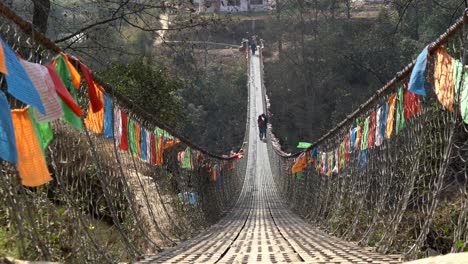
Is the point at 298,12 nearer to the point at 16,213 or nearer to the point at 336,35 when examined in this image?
the point at 336,35

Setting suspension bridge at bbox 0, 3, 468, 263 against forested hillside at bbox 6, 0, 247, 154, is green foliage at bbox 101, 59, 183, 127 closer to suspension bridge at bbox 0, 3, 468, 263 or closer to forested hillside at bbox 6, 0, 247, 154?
forested hillside at bbox 6, 0, 247, 154

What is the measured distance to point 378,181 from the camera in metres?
5.39

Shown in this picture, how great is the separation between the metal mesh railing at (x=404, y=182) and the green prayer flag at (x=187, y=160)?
1.54 m

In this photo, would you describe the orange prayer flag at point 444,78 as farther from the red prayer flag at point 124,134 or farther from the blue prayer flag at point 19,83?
the red prayer flag at point 124,134

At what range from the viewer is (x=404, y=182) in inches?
170

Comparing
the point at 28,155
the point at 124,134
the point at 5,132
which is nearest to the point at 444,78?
the point at 28,155

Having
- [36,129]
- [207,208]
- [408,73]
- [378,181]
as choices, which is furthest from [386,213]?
[207,208]

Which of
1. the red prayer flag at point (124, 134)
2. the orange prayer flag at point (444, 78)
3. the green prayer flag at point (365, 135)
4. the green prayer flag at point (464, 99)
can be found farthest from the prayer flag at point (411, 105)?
the red prayer flag at point (124, 134)

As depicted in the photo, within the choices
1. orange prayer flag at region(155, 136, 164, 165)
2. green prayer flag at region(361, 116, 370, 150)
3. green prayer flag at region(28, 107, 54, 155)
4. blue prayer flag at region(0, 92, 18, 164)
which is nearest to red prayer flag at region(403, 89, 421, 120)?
green prayer flag at region(361, 116, 370, 150)

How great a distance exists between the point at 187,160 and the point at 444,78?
552cm

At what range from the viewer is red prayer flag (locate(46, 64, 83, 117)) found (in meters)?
3.02

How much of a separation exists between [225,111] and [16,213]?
36.1 meters

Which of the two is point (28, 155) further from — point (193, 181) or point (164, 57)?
point (164, 57)

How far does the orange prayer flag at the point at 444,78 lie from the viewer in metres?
3.27
